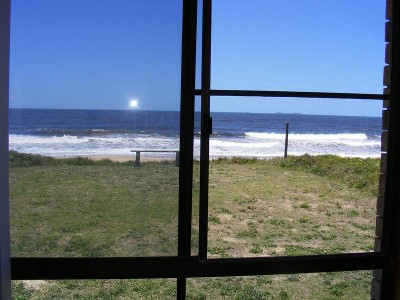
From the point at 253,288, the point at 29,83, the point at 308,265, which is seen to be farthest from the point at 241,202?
the point at 29,83

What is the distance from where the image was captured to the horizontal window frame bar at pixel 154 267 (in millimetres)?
1604

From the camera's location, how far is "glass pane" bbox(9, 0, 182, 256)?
1627 mm

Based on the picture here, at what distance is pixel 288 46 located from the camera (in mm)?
9227

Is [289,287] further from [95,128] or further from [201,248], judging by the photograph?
[95,128]

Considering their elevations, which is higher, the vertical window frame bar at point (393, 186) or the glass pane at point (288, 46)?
the glass pane at point (288, 46)

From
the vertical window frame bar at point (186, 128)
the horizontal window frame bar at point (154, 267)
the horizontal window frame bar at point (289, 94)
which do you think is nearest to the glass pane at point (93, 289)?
the horizontal window frame bar at point (154, 267)

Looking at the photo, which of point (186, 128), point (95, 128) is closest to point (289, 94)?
point (186, 128)

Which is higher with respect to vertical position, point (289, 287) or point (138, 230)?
point (138, 230)

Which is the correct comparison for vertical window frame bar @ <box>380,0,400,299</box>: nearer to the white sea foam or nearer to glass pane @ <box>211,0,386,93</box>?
the white sea foam

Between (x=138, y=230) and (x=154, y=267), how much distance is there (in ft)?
0.58

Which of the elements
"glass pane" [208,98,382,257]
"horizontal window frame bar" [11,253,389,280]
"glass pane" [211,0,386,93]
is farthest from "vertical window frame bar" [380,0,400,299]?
"glass pane" [211,0,386,93]

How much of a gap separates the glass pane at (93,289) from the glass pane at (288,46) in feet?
15.7

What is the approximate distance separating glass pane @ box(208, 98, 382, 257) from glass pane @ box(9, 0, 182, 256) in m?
2.27

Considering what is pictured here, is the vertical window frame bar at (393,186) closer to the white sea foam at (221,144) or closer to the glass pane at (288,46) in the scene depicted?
the white sea foam at (221,144)
